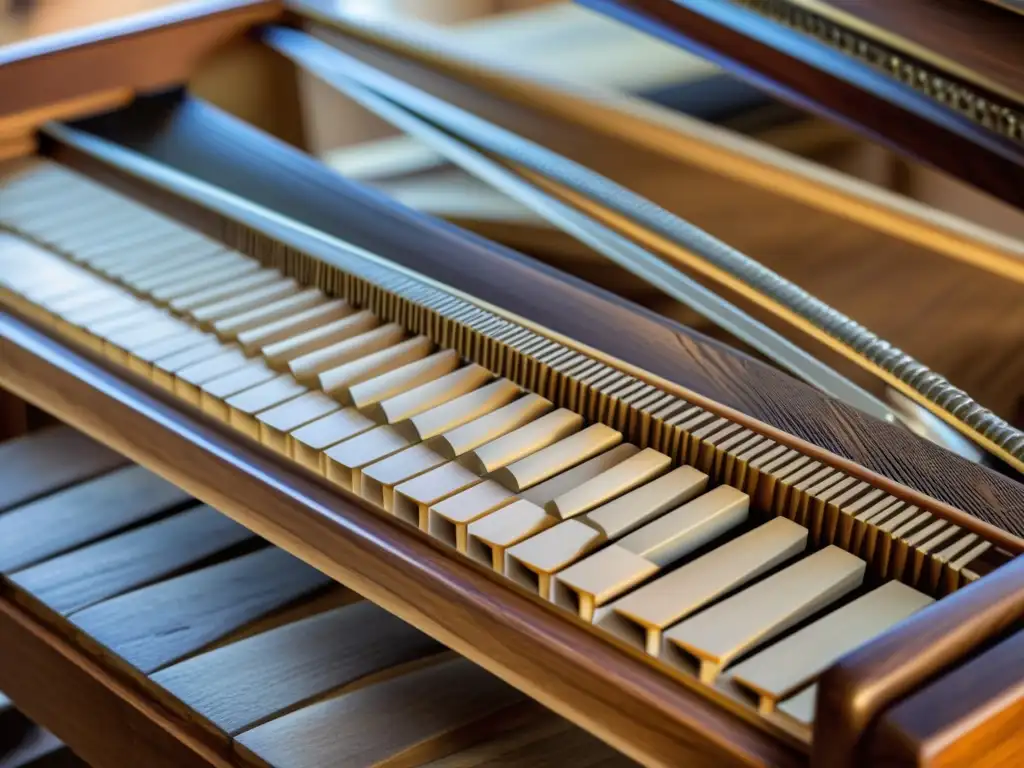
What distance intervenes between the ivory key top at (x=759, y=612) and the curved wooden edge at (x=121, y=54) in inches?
41.6

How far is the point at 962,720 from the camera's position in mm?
578

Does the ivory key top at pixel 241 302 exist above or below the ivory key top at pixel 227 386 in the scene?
above

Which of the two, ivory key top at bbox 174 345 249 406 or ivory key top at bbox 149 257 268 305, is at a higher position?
ivory key top at bbox 149 257 268 305

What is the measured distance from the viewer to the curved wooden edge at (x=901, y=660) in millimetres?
587

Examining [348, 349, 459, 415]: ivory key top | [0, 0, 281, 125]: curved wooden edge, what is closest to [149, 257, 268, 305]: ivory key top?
[348, 349, 459, 415]: ivory key top

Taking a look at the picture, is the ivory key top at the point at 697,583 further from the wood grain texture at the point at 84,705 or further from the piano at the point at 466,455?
the wood grain texture at the point at 84,705

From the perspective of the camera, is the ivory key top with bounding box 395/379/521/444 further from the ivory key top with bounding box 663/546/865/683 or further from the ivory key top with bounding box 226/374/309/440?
the ivory key top with bounding box 663/546/865/683

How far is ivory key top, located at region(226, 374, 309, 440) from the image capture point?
0.95 m

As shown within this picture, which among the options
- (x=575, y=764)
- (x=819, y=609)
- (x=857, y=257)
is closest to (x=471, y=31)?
(x=857, y=257)

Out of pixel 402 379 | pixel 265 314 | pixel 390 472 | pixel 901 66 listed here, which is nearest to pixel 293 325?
pixel 265 314

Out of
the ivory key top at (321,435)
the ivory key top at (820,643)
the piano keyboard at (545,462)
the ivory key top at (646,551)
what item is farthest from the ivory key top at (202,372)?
the ivory key top at (820,643)

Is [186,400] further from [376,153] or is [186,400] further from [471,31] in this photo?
[471,31]

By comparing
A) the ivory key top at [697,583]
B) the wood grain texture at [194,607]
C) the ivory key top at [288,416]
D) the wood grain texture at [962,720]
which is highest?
the wood grain texture at [962,720]

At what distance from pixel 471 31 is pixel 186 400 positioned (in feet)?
4.00
